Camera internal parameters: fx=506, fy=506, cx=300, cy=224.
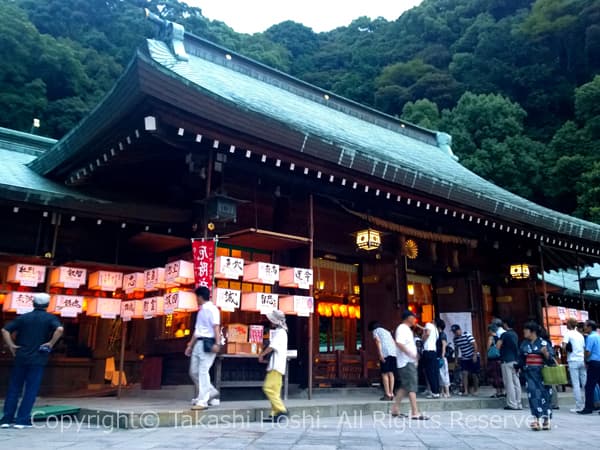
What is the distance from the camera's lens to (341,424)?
6.71 m

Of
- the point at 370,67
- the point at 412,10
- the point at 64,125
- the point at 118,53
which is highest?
the point at 412,10

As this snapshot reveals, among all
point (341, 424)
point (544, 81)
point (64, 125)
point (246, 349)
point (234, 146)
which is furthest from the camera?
point (544, 81)

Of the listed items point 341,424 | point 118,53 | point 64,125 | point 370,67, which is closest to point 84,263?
point 341,424

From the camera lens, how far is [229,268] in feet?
25.6

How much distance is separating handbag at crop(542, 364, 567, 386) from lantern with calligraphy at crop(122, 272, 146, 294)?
6.53 meters

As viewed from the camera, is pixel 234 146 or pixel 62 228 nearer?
pixel 234 146

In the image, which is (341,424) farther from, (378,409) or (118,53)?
(118,53)

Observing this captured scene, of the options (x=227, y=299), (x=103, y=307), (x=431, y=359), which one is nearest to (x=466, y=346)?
(x=431, y=359)

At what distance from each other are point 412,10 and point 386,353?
44.4 metres

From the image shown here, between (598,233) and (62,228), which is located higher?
(598,233)

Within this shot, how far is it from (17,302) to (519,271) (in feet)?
40.7

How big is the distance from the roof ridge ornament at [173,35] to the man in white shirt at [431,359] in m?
8.27

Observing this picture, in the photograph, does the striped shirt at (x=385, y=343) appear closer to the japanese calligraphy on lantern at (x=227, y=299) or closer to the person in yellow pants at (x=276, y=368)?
the japanese calligraphy on lantern at (x=227, y=299)

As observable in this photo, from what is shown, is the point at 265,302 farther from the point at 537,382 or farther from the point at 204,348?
the point at 537,382
